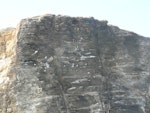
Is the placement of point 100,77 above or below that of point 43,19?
below

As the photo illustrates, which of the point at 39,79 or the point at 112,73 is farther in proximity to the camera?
the point at 112,73

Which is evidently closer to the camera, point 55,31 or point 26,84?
point 26,84

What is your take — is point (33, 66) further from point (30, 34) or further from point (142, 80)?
point (142, 80)

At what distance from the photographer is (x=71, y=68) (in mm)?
26922

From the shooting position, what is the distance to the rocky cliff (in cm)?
2584

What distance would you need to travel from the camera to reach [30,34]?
27.1m

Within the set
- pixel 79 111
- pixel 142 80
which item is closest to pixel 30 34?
pixel 79 111

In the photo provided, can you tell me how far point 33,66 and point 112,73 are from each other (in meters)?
4.68

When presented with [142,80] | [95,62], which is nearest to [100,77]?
[95,62]

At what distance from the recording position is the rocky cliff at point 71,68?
25.8 m

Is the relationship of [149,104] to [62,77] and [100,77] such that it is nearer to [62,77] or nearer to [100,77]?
[100,77]

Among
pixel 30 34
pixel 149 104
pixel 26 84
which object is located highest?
pixel 30 34

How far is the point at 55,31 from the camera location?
27703mm

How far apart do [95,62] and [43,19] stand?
12.7ft
